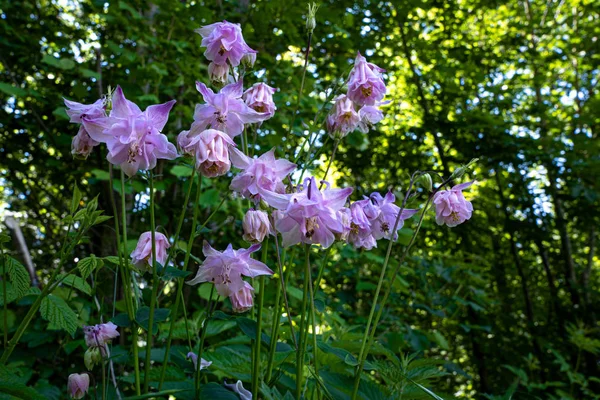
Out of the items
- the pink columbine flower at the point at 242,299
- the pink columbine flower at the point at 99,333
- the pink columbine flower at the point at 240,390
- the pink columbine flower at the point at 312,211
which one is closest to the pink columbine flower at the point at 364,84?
the pink columbine flower at the point at 312,211

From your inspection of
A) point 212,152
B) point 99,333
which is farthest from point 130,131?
point 99,333

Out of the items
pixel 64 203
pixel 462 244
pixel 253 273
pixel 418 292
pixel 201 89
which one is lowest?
pixel 253 273

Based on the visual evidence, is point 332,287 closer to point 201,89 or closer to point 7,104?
point 7,104

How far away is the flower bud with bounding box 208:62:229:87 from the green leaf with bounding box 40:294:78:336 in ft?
1.88

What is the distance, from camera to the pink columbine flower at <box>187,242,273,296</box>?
3.11 ft

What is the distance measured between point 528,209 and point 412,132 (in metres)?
1.37

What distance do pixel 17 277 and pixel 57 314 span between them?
11cm

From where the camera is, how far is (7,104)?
3303 mm

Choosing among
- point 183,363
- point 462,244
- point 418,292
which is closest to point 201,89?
point 183,363

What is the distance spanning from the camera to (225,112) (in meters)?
0.92

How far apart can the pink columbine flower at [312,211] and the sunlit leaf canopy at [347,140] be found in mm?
1075

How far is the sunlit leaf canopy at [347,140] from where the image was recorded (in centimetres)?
280

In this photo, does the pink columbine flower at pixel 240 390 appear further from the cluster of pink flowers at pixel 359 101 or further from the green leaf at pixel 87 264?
the cluster of pink flowers at pixel 359 101

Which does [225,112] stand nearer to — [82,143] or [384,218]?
[82,143]
